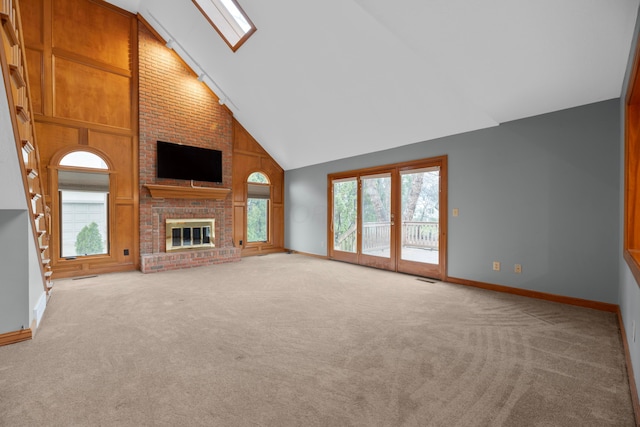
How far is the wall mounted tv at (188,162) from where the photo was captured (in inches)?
226

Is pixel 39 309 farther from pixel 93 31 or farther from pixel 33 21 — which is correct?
pixel 93 31

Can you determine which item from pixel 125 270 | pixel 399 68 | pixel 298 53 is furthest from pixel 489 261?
pixel 125 270

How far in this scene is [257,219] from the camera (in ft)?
24.3

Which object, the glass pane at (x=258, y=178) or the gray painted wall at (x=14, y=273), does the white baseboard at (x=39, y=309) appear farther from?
the glass pane at (x=258, y=178)

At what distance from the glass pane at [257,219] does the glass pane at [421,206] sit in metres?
3.55

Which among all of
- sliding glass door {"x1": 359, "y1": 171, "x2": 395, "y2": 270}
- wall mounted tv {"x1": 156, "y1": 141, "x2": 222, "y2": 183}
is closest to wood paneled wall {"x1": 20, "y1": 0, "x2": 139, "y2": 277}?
wall mounted tv {"x1": 156, "y1": 141, "x2": 222, "y2": 183}

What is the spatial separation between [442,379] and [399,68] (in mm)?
→ 3502

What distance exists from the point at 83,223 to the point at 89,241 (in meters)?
0.33

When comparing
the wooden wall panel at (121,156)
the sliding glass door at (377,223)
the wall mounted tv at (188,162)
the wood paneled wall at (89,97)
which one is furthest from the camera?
the wall mounted tv at (188,162)

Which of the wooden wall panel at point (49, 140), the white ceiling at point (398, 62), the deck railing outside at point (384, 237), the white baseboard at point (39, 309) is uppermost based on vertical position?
the white ceiling at point (398, 62)

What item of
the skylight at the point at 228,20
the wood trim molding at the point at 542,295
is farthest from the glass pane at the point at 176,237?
the wood trim molding at the point at 542,295

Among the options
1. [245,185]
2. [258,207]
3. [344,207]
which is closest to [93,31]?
[245,185]

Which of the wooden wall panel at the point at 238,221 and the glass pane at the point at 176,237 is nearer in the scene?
the glass pane at the point at 176,237

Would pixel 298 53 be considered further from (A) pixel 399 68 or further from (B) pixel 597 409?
(B) pixel 597 409
